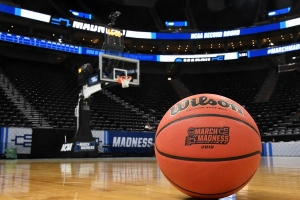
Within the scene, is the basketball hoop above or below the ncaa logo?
above

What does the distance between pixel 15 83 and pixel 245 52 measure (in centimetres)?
1483

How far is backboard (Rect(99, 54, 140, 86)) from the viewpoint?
10.4 metres

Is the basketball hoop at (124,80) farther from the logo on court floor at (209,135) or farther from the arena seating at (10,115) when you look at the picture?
the logo on court floor at (209,135)

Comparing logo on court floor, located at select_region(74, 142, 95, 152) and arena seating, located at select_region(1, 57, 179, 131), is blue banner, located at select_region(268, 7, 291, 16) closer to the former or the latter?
arena seating, located at select_region(1, 57, 179, 131)

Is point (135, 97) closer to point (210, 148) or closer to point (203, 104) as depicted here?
point (203, 104)

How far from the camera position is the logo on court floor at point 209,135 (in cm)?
174

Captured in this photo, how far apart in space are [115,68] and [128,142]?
418 centimetres

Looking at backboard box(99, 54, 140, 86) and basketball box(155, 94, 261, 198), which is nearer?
basketball box(155, 94, 261, 198)

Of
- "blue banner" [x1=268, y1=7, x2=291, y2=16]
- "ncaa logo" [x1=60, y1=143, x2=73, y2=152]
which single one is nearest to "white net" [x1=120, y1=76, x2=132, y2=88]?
"ncaa logo" [x1=60, y1=143, x2=73, y2=152]

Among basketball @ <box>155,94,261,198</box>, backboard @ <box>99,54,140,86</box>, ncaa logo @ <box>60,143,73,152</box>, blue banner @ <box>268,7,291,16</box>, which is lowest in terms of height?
ncaa logo @ <box>60,143,73,152</box>

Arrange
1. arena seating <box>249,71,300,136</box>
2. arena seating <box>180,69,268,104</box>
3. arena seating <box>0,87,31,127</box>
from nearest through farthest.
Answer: arena seating <box>0,87,31,127</box>
arena seating <box>249,71,300,136</box>
arena seating <box>180,69,268,104</box>

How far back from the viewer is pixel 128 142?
45.1ft

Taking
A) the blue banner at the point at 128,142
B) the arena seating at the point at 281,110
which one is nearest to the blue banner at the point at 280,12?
the arena seating at the point at 281,110

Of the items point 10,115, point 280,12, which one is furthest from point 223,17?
point 10,115
